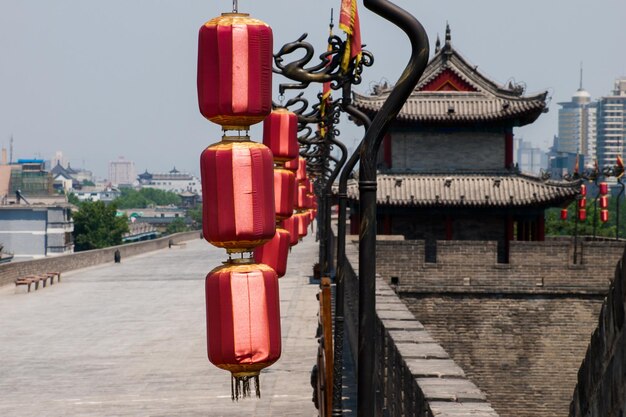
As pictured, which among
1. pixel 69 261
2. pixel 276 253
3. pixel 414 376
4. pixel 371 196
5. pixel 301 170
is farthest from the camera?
pixel 69 261

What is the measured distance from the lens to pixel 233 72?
648 cm

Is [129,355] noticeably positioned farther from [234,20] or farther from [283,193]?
[234,20]

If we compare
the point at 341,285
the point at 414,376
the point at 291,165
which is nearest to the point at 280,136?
the point at 291,165

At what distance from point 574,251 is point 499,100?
8.56 m

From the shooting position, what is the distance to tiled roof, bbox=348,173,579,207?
31469 mm

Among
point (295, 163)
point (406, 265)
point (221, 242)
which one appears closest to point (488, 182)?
point (406, 265)

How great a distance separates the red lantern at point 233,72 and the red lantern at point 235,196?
183 mm

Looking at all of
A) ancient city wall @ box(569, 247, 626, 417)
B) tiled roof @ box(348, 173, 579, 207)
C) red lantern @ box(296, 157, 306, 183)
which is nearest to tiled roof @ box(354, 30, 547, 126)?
tiled roof @ box(348, 173, 579, 207)

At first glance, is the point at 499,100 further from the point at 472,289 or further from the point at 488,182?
the point at 472,289

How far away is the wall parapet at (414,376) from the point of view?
7316 mm

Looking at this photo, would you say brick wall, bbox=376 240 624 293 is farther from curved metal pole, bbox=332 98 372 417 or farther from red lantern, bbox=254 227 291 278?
red lantern, bbox=254 227 291 278

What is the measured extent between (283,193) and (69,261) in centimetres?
3595

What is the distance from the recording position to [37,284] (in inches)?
1505

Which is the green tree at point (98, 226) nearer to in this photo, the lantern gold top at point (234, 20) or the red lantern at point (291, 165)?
the red lantern at point (291, 165)
